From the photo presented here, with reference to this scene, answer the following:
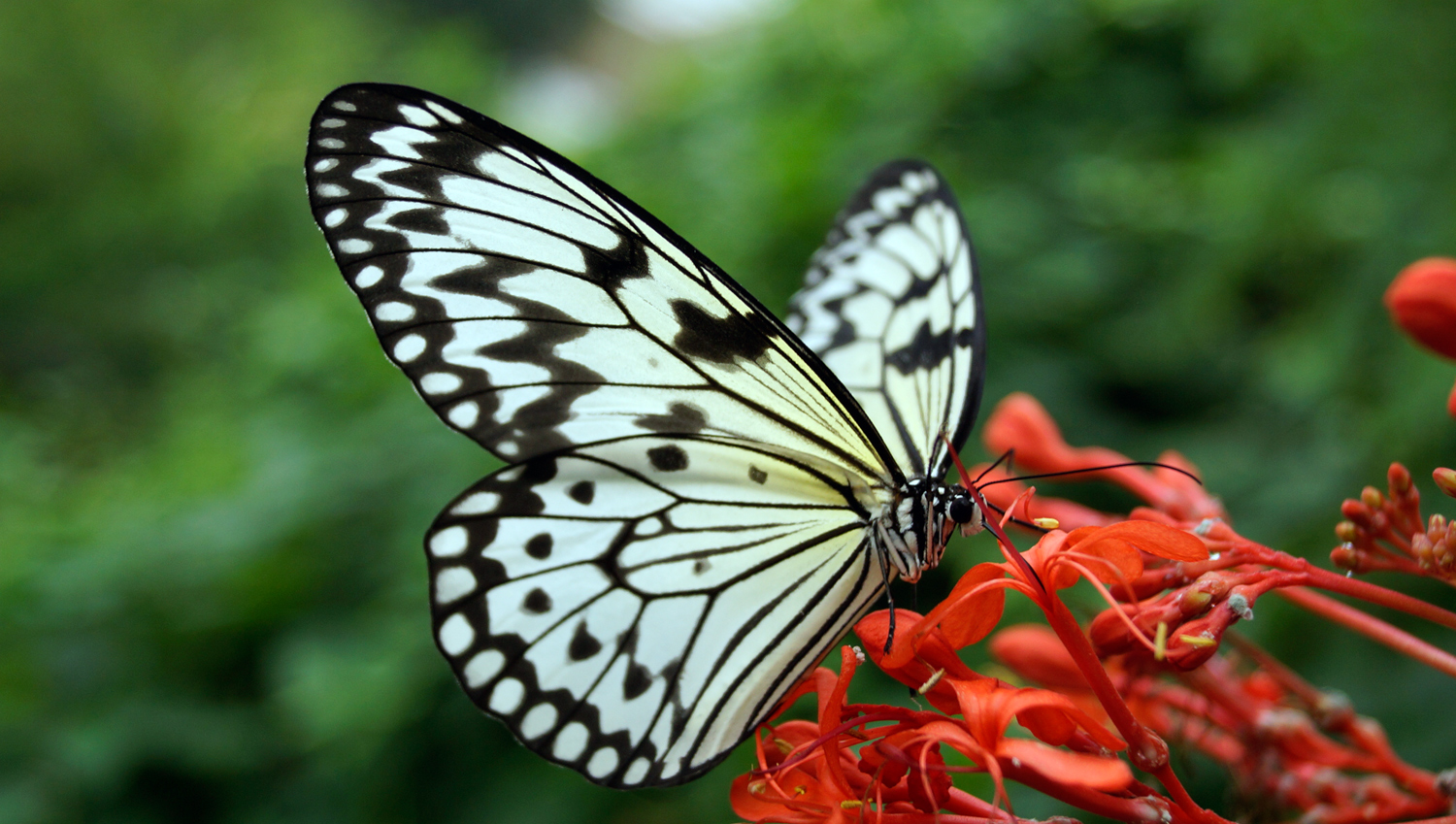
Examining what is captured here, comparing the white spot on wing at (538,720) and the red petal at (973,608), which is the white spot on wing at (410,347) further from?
the red petal at (973,608)

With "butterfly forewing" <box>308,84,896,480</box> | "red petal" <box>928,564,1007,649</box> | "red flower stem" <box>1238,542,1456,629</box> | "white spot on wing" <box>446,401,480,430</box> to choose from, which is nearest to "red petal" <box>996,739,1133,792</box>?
"red petal" <box>928,564,1007,649</box>

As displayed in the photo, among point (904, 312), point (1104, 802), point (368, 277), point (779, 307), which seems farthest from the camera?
point (779, 307)

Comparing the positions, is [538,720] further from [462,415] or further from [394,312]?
[394,312]

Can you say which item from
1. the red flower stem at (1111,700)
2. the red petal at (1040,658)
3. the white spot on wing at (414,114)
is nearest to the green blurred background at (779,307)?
the red petal at (1040,658)

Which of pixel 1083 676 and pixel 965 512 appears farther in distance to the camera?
pixel 965 512

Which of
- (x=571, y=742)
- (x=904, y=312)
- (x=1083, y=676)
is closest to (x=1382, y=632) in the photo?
(x=1083, y=676)
